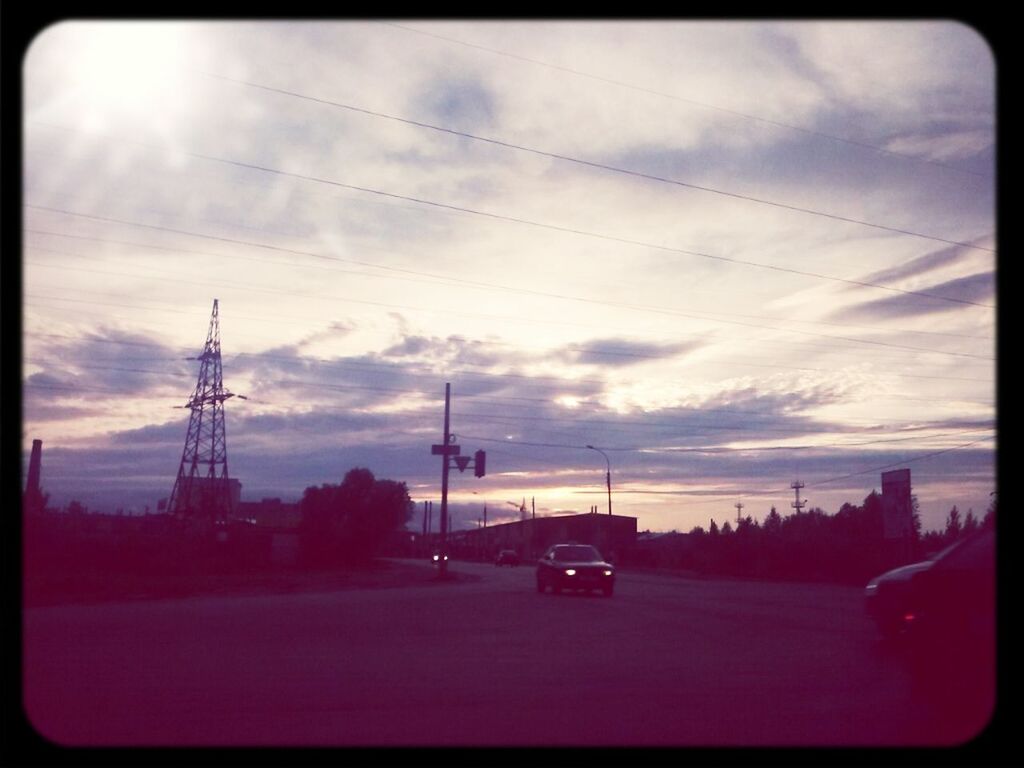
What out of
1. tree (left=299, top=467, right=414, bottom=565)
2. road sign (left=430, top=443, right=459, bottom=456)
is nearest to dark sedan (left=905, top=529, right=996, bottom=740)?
road sign (left=430, top=443, right=459, bottom=456)

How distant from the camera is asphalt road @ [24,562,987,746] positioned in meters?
8.85

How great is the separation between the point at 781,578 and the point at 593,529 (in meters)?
59.2

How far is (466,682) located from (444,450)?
38.9 meters

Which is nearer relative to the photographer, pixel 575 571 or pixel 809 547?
pixel 575 571

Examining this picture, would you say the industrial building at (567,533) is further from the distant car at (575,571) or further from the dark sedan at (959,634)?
the dark sedan at (959,634)

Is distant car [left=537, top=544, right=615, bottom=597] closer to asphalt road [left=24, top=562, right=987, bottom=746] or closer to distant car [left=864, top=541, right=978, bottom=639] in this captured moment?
asphalt road [left=24, top=562, right=987, bottom=746]

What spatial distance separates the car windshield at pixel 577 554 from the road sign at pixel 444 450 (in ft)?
51.9

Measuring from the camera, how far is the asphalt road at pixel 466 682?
8.85 metres

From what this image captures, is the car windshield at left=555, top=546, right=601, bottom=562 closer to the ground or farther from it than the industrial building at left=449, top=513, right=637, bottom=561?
farther from it

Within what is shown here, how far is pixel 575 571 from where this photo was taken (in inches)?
1304

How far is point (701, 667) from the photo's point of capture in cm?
1330

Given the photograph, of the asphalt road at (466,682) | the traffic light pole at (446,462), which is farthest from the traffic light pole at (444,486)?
the asphalt road at (466,682)

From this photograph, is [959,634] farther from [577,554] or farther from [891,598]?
[577,554]

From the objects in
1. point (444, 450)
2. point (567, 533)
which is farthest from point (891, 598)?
point (567, 533)
